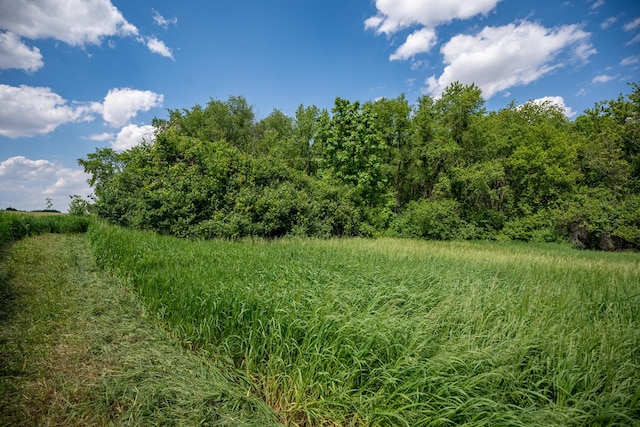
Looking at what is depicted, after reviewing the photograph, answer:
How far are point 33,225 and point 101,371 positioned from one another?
17.5m

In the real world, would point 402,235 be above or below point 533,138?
below

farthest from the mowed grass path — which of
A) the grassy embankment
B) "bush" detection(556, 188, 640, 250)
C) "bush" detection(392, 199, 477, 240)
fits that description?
"bush" detection(556, 188, 640, 250)

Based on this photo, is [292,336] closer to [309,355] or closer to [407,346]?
[309,355]

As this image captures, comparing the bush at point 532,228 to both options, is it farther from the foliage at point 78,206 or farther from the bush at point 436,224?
the foliage at point 78,206

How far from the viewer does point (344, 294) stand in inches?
171

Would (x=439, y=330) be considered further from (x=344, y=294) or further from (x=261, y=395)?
(x=261, y=395)

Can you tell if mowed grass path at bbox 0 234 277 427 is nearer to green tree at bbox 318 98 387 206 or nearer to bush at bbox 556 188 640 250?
green tree at bbox 318 98 387 206

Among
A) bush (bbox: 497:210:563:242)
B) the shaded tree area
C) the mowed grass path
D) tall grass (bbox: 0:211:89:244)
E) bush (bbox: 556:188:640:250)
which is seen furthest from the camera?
bush (bbox: 497:210:563:242)

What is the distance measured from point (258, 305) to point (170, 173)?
1219cm

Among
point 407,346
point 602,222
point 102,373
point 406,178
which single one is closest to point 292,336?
point 407,346

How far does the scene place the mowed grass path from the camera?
2.67 metres

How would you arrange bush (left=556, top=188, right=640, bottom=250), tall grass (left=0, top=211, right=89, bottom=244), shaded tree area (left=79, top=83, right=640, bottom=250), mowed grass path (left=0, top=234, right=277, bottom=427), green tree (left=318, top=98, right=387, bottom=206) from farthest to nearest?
green tree (left=318, top=98, right=387, bottom=206), bush (left=556, top=188, right=640, bottom=250), shaded tree area (left=79, top=83, right=640, bottom=250), tall grass (left=0, top=211, right=89, bottom=244), mowed grass path (left=0, top=234, right=277, bottom=427)

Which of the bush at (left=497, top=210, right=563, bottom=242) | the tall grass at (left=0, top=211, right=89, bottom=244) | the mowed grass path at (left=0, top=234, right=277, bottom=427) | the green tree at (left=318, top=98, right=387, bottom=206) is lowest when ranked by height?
the bush at (left=497, top=210, right=563, bottom=242)

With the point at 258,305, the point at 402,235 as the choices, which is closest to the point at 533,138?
the point at 402,235
